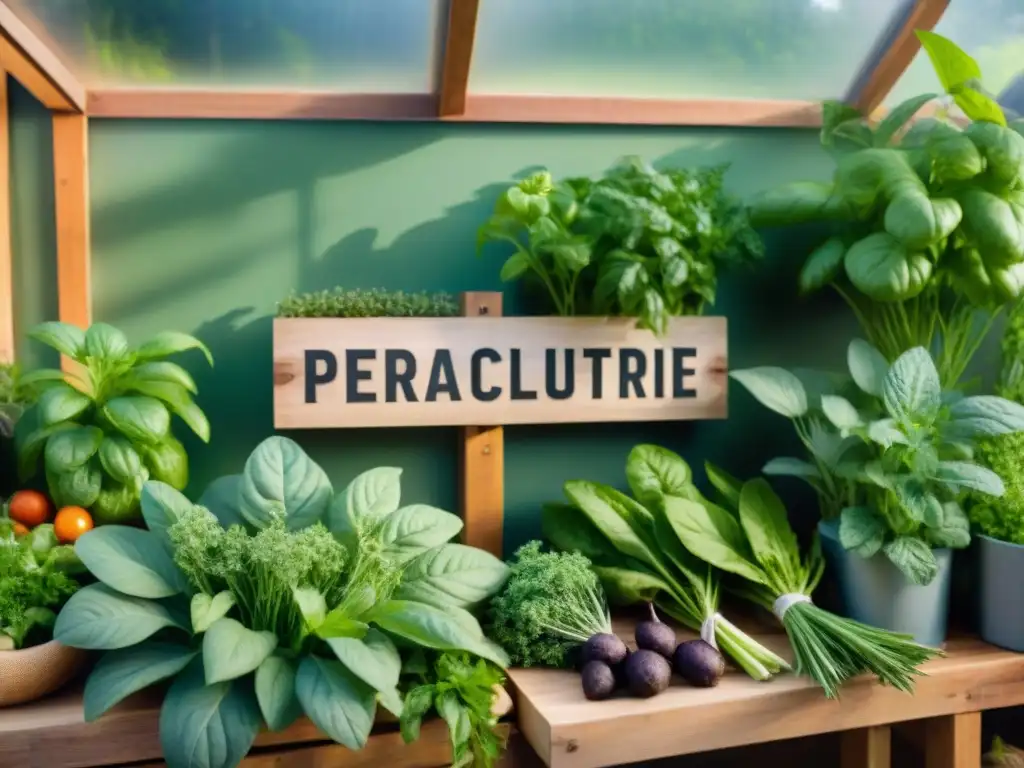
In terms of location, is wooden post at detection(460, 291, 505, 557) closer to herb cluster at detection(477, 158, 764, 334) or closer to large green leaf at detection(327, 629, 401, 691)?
herb cluster at detection(477, 158, 764, 334)

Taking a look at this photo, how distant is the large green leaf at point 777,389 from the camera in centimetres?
154

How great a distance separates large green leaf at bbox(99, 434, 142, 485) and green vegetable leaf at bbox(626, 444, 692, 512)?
88cm

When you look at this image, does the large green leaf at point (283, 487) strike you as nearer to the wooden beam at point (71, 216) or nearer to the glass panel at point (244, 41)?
the wooden beam at point (71, 216)

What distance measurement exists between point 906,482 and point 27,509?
1.47 metres

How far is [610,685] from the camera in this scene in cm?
126

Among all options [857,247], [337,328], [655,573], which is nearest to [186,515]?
[337,328]

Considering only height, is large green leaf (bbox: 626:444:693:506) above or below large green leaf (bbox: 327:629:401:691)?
above

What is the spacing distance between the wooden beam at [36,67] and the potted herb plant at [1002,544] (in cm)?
176

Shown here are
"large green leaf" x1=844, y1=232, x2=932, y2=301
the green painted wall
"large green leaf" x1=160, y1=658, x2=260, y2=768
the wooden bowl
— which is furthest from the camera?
the green painted wall

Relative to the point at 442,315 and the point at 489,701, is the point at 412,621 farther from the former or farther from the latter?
the point at 442,315

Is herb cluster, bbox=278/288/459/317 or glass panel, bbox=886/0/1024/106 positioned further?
glass panel, bbox=886/0/1024/106

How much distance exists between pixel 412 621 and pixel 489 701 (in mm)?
158

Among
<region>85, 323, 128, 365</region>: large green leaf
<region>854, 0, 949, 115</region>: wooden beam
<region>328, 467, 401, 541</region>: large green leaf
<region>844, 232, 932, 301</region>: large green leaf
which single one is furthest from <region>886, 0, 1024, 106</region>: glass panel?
<region>85, 323, 128, 365</region>: large green leaf

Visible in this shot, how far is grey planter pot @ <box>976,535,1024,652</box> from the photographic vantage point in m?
1.45
